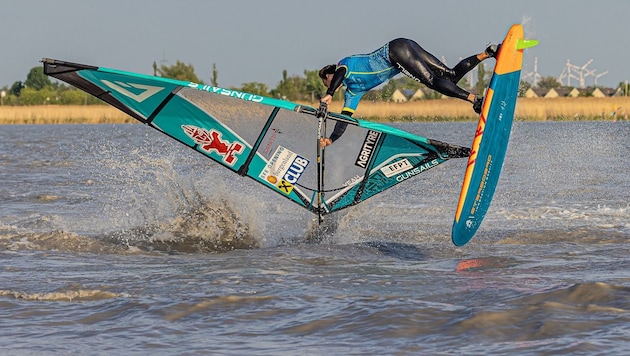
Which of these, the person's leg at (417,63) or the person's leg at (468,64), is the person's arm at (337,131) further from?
the person's leg at (468,64)

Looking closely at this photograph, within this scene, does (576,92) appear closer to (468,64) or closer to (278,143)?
(278,143)

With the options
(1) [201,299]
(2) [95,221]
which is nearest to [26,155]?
(2) [95,221]

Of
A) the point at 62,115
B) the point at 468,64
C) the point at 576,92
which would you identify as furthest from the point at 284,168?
the point at 576,92

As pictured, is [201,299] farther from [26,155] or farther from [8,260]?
[26,155]

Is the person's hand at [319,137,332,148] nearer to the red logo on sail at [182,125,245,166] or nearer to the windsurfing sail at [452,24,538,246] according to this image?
the red logo on sail at [182,125,245,166]

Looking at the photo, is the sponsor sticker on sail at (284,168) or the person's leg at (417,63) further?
the sponsor sticker on sail at (284,168)

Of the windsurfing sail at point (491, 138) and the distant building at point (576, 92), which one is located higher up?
the distant building at point (576, 92)

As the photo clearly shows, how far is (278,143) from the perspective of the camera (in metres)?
9.62

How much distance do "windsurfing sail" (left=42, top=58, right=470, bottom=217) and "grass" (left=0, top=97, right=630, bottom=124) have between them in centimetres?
2998

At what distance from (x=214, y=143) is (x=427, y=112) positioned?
34.8 m

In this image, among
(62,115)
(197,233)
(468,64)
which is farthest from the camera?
(62,115)

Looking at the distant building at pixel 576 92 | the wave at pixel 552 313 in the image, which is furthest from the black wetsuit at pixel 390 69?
the distant building at pixel 576 92

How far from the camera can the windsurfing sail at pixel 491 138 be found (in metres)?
7.70

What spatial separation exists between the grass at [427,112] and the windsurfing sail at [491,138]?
3158 centimetres
